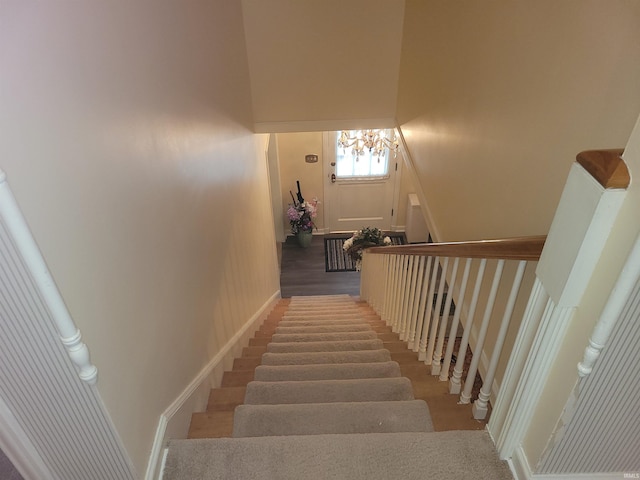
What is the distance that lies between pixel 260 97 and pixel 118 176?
2994 millimetres

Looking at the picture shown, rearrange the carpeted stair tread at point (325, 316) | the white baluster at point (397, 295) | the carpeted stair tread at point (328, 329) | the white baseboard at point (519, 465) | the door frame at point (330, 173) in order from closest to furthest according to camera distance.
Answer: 1. the white baseboard at point (519, 465)
2. the white baluster at point (397, 295)
3. the carpeted stair tread at point (328, 329)
4. the carpeted stair tread at point (325, 316)
5. the door frame at point (330, 173)

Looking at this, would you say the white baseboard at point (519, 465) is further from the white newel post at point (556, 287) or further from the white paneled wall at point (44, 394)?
the white paneled wall at point (44, 394)

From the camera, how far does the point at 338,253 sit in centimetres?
679

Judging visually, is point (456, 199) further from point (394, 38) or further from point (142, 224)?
point (394, 38)

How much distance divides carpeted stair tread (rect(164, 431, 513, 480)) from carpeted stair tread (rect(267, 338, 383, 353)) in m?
1.25

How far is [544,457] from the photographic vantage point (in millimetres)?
1170

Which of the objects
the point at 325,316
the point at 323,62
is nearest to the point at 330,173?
the point at 323,62

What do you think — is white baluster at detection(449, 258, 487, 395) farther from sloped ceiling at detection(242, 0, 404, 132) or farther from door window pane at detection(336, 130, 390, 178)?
door window pane at detection(336, 130, 390, 178)

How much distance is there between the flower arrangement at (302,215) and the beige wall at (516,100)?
3.88 meters

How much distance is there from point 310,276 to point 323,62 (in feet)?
11.0

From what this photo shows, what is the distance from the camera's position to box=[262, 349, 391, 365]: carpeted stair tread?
2482mm

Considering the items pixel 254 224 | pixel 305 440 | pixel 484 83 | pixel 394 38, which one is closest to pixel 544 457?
pixel 305 440

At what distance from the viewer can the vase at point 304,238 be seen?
6840 mm

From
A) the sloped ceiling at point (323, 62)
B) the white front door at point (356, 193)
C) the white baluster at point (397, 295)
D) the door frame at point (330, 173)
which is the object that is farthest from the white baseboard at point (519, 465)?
the white front door at point (356, 193)
